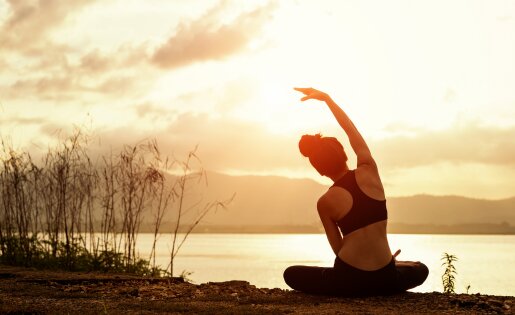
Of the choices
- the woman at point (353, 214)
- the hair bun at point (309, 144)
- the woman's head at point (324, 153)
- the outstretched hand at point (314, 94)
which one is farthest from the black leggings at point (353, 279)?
the outstretched hand at point (314, 94)

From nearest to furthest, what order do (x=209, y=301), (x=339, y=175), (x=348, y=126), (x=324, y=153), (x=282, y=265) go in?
(x=324, y=153)
(x=339, y=175)
(x=348, y=126)
(x=209, y=301)
(x=282, y=265)

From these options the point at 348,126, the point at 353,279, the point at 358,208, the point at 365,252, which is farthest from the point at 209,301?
the point at 348,126

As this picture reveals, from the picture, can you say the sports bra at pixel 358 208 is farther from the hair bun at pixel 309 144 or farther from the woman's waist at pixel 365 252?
the hair bun at pixel 309 144

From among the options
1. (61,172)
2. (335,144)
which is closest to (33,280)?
(61,172)

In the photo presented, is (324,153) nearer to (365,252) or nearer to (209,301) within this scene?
(365,252)

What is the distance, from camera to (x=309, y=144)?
4.61 m

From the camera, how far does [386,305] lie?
184 inches

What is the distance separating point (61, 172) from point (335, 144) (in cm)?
611

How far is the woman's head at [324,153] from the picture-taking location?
457 cm

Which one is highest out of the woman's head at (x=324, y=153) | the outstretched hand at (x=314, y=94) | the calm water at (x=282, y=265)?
the outstretched hand at (x=314, y=94)

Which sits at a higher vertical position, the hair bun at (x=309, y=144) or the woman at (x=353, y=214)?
the hair bun at (x=309, y=144)

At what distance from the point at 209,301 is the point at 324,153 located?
1.67 m

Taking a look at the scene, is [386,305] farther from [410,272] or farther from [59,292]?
[59,292]

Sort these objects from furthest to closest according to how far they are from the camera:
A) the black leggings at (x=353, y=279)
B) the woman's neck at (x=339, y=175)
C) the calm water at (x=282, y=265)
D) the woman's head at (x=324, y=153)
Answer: the calm water at (x=282, y=265), the black leggings at (x=353, y=279), the woman's neck at (x=339, y=175), the woman's head at (x=324, y=153)
